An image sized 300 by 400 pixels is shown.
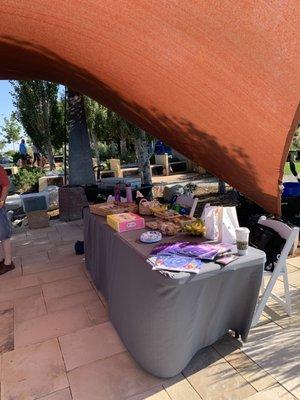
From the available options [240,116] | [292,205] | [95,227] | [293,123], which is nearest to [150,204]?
[95,227]

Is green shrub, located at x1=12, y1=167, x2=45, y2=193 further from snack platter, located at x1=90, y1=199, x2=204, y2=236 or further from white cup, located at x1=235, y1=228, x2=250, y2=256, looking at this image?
white cup, located at x1=235, y1=228, x2=250, y2=256

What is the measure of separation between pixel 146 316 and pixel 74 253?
335 centimetres

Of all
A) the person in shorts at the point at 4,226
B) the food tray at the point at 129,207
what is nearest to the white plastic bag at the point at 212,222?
the food tray at the point at 129,207

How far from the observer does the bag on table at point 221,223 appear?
2688 mm

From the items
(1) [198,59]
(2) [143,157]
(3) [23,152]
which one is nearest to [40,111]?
(3) [23,152]

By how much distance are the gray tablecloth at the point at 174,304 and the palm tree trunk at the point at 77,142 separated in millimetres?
5367

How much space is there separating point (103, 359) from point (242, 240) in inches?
63.5

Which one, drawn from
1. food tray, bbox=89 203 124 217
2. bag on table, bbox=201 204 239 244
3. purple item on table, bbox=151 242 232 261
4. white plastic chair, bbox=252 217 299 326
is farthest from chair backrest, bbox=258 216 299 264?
food tray, bbox=89 203 124 217

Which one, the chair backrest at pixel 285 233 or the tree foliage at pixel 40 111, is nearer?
the chair backrest at pixel 285 233

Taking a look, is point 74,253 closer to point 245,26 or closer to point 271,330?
point 271,330

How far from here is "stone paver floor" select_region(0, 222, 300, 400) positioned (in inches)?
92.9

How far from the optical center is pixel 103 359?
2732mm

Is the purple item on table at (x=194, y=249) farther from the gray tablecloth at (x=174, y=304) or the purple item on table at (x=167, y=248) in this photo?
the gray tablecloth at (x=174, y=304)

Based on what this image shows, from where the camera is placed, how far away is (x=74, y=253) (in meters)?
5.48
